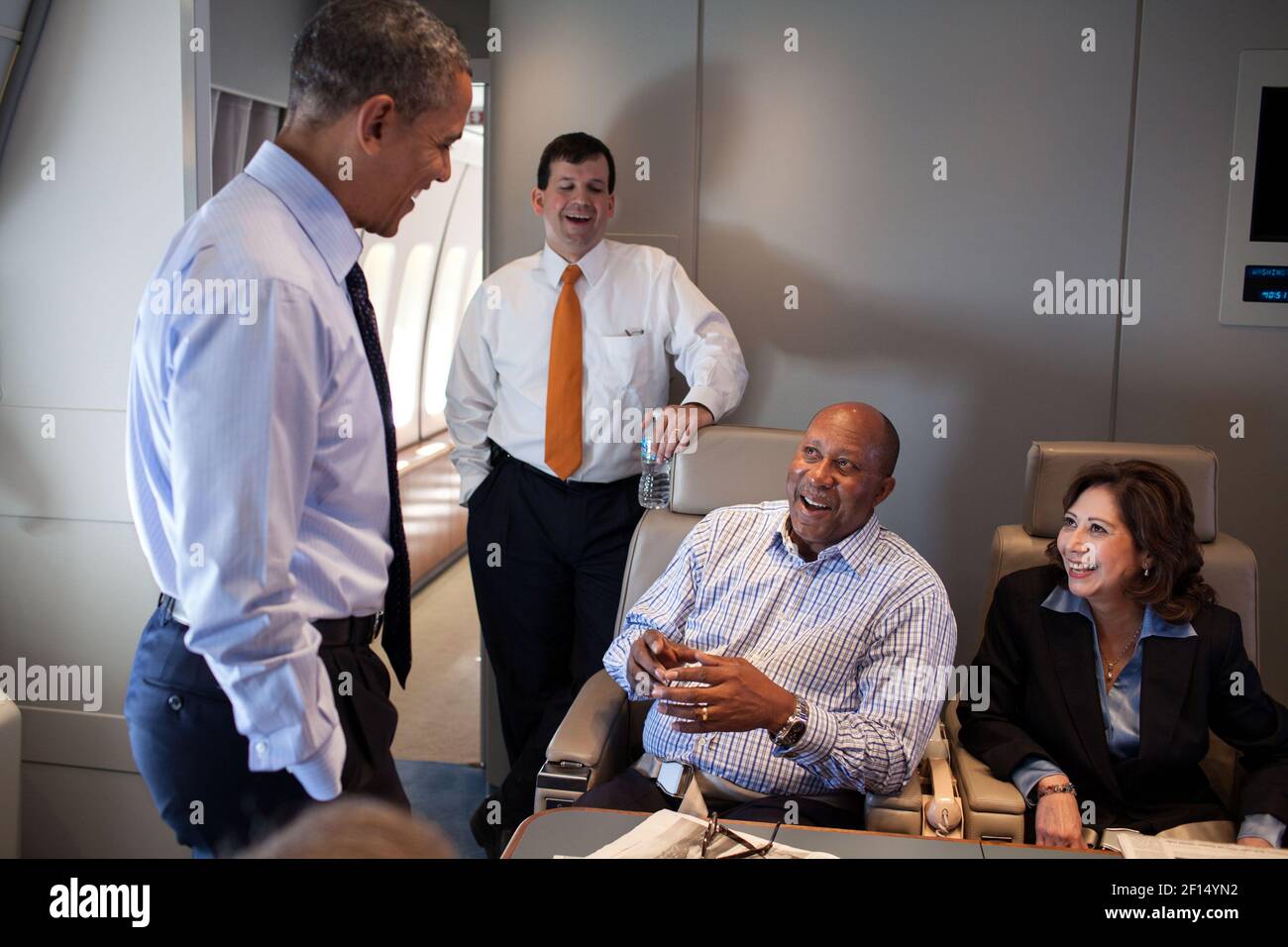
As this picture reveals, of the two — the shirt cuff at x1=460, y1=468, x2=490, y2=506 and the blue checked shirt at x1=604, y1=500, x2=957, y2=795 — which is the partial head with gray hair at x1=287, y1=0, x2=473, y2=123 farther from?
the shirt cuff at x1=460, y1=468, x2=490, y2=506

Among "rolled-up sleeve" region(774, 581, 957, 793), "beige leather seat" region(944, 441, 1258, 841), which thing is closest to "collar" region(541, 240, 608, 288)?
"beige leather seat" region(944, 441, 1258, 841)

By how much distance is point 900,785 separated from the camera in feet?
7.50

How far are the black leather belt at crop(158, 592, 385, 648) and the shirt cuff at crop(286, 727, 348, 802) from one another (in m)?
0.15

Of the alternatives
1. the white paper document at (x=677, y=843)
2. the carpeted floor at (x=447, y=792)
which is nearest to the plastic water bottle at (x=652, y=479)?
the carpeted floor at (x=447, y=792)

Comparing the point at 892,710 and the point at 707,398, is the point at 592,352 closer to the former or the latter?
the point at 707,398

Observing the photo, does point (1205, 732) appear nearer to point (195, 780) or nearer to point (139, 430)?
point (195, 780)

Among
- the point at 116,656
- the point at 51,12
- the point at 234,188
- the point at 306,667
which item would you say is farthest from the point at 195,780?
the point at 51,12

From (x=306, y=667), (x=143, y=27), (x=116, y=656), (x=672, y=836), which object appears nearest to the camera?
(x=306, y=667)

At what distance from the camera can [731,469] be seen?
2.92m

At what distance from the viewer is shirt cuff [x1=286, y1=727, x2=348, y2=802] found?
146 cm

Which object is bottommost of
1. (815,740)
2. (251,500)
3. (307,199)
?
(815,740)

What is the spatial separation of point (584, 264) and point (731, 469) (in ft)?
3.05

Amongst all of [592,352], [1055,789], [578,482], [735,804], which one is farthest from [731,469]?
[1055,789]

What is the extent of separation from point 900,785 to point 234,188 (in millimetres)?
1633
